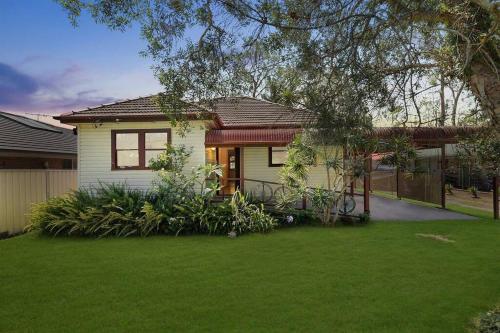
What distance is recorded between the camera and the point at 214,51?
252 inches

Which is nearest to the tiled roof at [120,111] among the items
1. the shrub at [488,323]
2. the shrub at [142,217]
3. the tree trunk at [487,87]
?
the shrub at [142,217]

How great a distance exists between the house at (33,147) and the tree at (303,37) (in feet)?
30.6

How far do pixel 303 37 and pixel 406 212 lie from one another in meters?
10.6

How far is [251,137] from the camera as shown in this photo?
1432cm

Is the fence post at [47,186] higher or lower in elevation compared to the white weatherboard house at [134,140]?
lower

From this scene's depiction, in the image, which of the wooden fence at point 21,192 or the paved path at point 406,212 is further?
the paved path at point 406,212

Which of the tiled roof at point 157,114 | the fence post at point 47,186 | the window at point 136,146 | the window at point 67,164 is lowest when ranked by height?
the fence post at point 47,186

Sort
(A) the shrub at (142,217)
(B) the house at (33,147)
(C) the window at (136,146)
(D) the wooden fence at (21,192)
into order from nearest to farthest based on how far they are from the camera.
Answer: (A) the shrub at (142,217) → (D) the wooden fence at (21,192) → (B) the house at (33,147) → (C) the window at (136,146)

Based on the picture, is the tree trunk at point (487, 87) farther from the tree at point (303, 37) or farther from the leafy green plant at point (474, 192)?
the leafy green plant at point (474, 192)

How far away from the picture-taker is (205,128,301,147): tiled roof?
14164 mm

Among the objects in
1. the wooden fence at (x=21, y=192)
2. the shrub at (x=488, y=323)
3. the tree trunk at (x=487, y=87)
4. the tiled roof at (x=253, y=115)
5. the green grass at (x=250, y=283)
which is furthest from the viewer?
the tiled roof at (x=253, y=115)

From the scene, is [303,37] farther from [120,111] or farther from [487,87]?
[120,111]

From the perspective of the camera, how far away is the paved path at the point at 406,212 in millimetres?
13945

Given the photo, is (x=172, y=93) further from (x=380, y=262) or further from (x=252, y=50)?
(x=380, y=262)
